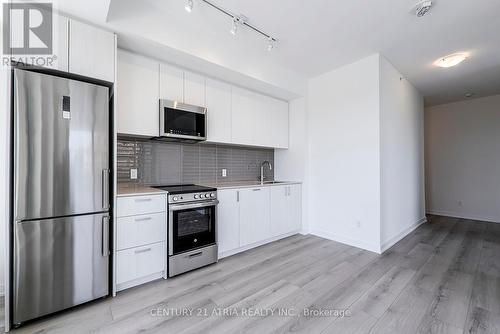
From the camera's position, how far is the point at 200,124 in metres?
2.93

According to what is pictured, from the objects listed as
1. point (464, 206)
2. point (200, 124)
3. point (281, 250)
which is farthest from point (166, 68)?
point (464, 206)

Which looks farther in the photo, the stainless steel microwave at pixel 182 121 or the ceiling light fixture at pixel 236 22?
the stainless steel microwave at pixel 182 121

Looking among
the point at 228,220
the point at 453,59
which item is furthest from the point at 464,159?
the point at 228,220

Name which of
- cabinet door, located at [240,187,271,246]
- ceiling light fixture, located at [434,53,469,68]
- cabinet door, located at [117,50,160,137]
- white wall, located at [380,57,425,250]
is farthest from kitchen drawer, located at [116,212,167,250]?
ceiling light fixture, located at [434,53,469,68]

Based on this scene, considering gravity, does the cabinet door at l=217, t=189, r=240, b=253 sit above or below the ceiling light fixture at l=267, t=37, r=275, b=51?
below

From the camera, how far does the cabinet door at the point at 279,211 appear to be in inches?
142

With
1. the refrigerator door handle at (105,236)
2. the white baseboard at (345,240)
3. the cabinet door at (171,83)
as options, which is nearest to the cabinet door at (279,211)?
the white baseboard at (345,240)

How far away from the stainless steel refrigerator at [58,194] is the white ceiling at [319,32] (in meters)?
0.76

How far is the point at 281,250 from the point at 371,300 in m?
1.39

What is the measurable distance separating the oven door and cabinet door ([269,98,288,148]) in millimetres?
1768

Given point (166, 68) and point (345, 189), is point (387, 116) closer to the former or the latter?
point (345, 189)

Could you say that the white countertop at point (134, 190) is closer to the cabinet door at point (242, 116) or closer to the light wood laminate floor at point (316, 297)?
the light wood laminate floor at point (316, 297)

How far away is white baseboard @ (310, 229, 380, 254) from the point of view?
3212mm

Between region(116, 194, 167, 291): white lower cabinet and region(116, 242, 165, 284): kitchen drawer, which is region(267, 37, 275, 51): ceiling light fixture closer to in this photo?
region(116, 194, 167, 291): white lower cabinet
